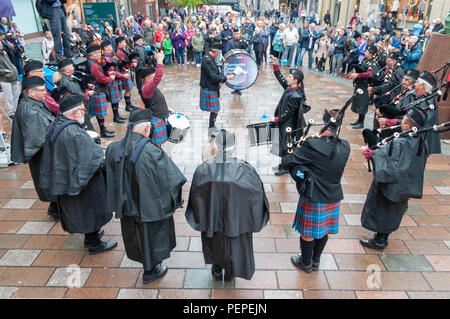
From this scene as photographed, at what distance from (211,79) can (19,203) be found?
4196mm

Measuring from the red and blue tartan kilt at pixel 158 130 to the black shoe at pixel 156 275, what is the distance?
8.78 ft

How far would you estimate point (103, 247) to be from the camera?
3.91m

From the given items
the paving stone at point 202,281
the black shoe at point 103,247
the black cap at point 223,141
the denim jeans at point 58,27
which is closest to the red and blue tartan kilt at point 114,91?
the denim jeans at point 58,27

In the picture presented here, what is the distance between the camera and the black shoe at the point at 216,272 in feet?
11.2

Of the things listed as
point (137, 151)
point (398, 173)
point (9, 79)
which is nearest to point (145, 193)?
point (137, 151)

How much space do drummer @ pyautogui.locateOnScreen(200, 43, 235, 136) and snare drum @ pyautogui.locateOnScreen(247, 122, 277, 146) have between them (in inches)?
54.3

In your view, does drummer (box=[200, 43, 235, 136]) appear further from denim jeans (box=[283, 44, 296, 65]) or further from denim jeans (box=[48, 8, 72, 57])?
denim jeans (box=[283, 44, 296, 65])

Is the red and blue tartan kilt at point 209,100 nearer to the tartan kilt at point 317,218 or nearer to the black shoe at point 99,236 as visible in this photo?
the black shoe at point 99,236

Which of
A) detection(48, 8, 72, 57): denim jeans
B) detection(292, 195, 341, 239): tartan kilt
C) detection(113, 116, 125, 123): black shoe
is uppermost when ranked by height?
detection(48, 8, 72, 57): denim jeans

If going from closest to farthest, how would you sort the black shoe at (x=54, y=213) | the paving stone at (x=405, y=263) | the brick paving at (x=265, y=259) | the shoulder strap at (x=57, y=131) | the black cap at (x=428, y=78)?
the shoulder strap at (x=57, y=131), the brick paving at (x=265, y=259), the paving stone at (x=405, y=263), the black shoe at (x=54, y=213), the black cap at (x=428, y=78)

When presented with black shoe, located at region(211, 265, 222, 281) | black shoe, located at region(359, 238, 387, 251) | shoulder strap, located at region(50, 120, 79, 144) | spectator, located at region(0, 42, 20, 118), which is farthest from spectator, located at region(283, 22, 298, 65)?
black shoe, located at region(211, 265, 222, 281)

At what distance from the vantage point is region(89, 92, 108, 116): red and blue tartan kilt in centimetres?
673

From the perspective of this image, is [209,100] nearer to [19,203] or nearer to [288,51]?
[19,203]

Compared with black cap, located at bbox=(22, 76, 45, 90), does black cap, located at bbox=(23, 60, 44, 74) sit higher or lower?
higher
